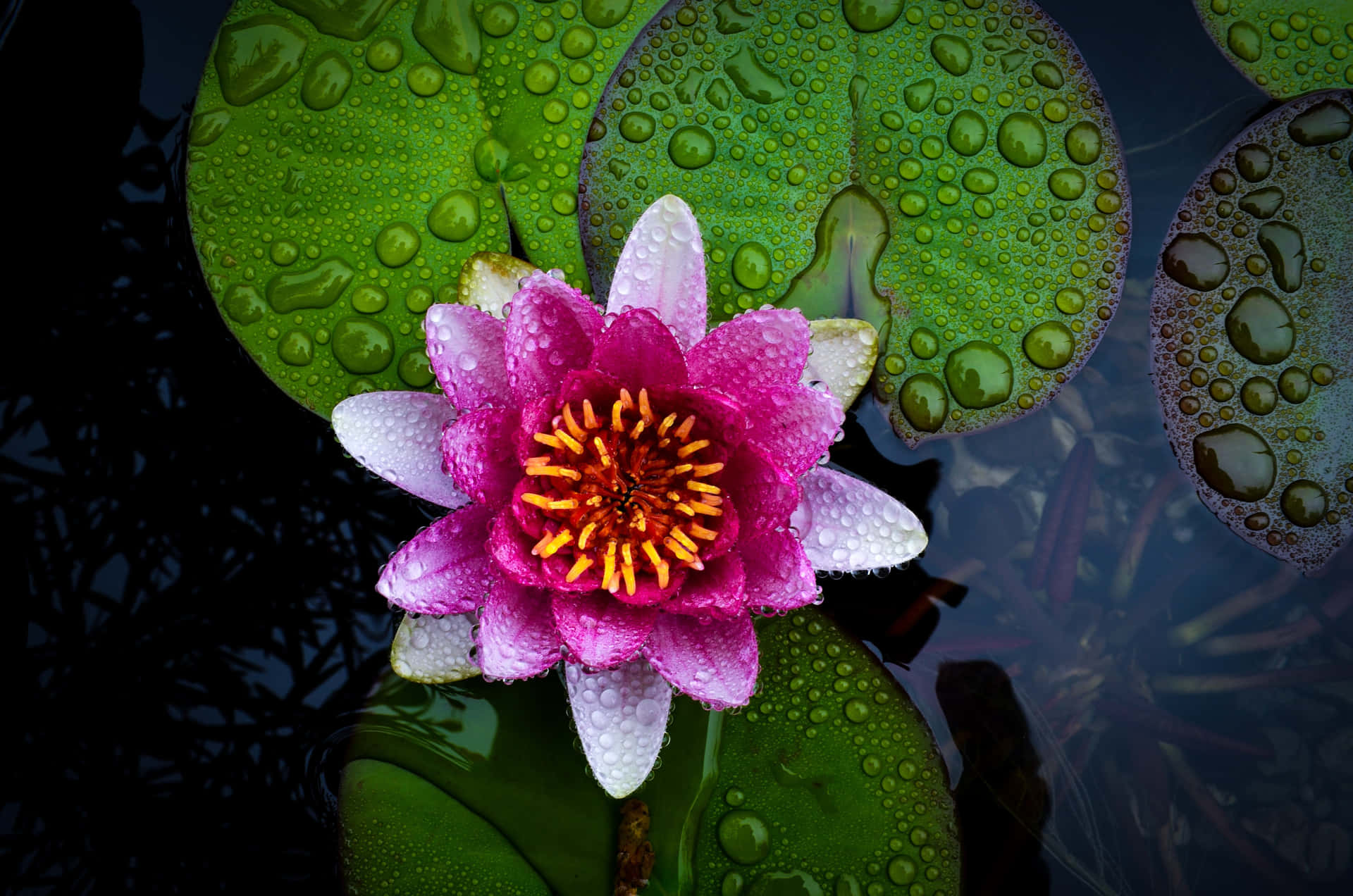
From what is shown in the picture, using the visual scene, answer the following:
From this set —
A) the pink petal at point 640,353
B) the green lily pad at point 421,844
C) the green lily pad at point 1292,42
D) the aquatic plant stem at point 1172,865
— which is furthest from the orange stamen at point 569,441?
the green lily pad at point 1292,42

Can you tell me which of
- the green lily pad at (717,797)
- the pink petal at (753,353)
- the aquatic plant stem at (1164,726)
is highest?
the pink petal at (753,353)

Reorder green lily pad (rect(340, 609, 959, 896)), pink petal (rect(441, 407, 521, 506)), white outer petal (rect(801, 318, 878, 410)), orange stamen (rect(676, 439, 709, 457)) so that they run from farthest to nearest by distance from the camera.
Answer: green lily pad (rect(340, 609, 959, 896)) → white outer petal (rect(801, 318, 878, 410)) → orange stamen (rect(676, 439, 709, 457)) → pink petal (rect(441, 407, 521, 506))

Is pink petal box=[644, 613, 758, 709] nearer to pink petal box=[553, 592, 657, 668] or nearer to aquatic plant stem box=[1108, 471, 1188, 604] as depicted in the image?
pink petal box=[553, 592, 657, 668]

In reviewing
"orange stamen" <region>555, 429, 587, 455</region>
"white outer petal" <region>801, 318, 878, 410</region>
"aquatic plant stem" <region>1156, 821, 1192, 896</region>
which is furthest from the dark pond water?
"orange stamen" <region>555, 429, 587, 455</region>

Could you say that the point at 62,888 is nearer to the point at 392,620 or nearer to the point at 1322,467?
the point at 392,620

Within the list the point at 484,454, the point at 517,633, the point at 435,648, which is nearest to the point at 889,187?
the point at 484,454

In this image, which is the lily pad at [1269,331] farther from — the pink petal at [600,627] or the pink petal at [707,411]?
the pink petal at [600,627]

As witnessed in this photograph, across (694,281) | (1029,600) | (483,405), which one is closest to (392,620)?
(483,405)
